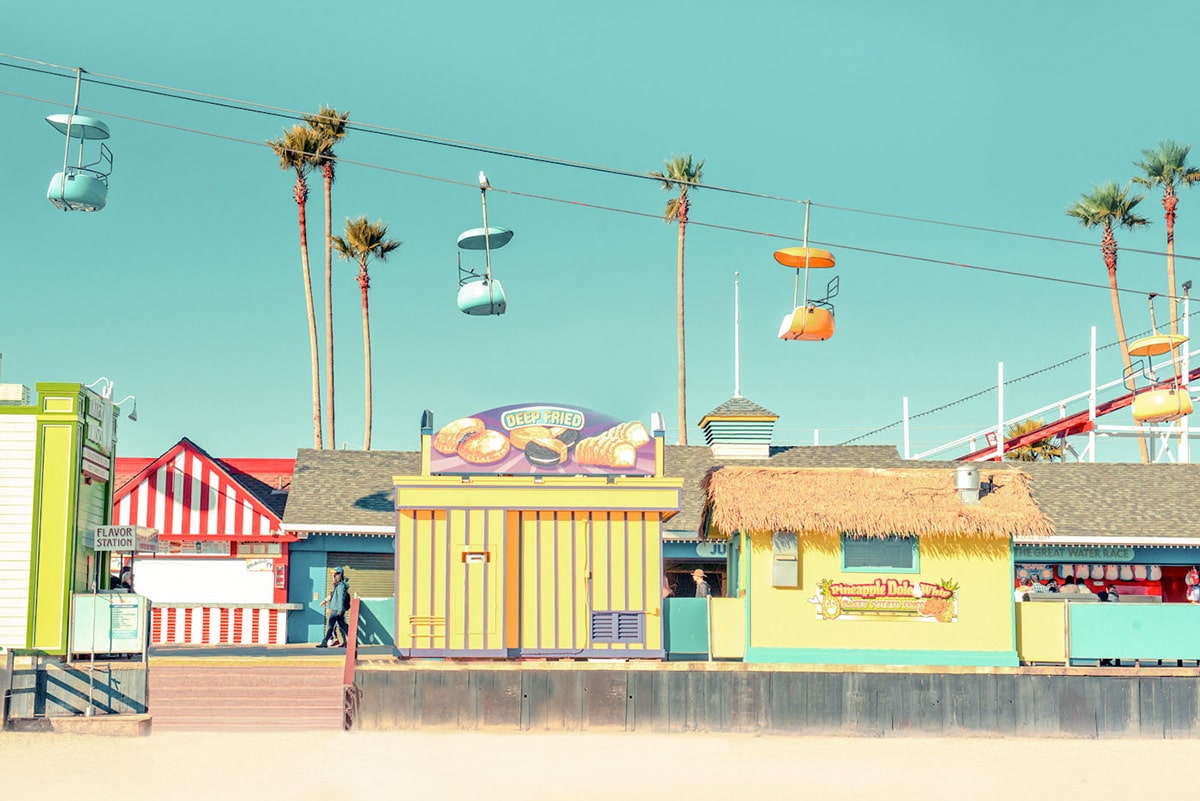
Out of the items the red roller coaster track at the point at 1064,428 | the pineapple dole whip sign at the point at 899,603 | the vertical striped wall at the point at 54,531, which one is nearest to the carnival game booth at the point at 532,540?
the pineapple dole whip sign at the point at 899,603

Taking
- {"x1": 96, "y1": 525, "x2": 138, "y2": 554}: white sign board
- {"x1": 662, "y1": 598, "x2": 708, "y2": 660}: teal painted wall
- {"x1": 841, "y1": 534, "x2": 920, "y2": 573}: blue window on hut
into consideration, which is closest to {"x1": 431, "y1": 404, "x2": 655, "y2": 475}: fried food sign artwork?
{"x1": 662, "y1": 598, "x2": 708, "y2": 660}: teal painted wall

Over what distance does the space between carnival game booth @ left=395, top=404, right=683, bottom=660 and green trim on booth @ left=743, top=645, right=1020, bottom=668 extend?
1.79 meters

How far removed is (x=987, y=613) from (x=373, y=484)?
48.6ft

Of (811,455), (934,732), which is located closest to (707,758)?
(934,732)

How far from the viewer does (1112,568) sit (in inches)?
1228

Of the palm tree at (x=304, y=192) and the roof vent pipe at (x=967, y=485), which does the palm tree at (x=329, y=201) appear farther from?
the roof vent pipe at (x=967, y=485)

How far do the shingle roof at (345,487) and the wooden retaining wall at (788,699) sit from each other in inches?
289

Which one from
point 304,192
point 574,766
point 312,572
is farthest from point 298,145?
point 574,766

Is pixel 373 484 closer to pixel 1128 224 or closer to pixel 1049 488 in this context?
pixel 1049 488

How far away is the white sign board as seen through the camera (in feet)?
74.6

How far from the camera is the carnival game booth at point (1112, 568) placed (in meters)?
23.0

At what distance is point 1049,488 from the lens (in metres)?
33.9

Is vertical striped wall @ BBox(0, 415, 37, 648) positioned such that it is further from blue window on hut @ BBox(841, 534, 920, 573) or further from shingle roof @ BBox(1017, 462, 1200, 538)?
shingle roof @ BBox(1017, 462, 1200, 538)

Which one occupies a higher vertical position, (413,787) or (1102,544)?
(1102,544)
